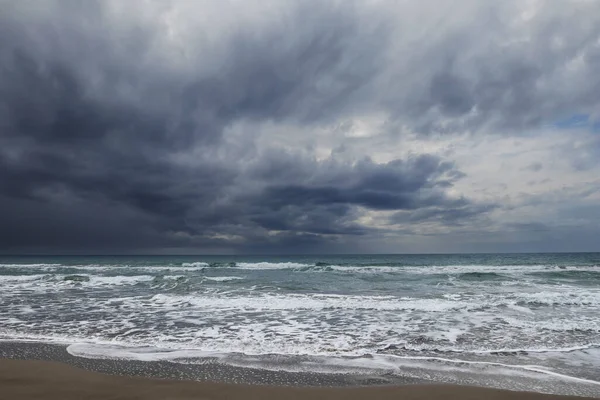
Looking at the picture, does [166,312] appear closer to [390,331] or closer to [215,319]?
[215,319]

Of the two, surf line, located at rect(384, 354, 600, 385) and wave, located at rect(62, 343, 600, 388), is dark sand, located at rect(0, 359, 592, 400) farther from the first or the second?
surf line, located at rect(384, 354, 600, 385)

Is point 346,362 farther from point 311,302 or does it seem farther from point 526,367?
point 311,302

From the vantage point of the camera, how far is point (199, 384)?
4.55 metres

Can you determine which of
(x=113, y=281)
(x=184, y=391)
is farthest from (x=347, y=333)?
(x=113, y=281)

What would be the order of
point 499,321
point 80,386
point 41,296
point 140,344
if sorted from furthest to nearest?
point 41,296, point 499,321, point 140,344, point 80,386

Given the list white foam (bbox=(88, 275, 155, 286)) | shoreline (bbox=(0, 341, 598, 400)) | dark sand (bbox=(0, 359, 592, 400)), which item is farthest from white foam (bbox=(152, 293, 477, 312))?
white foam (bbox=(88, 275, 155, 286))

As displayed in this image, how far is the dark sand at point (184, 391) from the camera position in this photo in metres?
4.19

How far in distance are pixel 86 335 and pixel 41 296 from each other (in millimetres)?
9096

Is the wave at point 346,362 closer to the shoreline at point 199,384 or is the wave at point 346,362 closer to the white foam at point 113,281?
the shoreline at point 199,384

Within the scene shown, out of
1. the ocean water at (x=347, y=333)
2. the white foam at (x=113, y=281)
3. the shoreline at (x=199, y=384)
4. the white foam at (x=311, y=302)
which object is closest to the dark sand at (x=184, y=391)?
the shoreline at (x=199, y=384)

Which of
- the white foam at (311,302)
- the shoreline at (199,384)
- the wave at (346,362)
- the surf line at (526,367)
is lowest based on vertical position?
the white foam at (311,302)

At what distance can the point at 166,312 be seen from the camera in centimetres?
1065

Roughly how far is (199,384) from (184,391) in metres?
0.29

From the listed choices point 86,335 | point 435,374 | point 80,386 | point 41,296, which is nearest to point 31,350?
point 86,335
